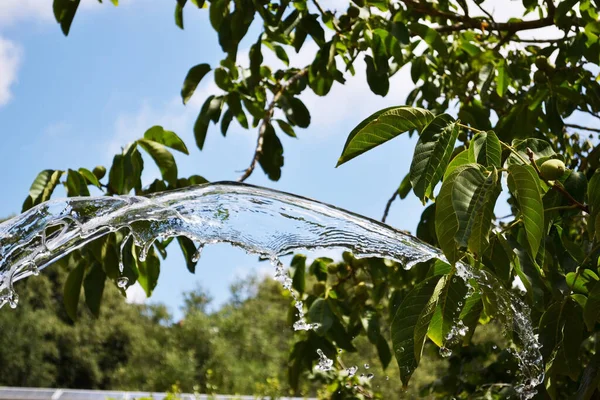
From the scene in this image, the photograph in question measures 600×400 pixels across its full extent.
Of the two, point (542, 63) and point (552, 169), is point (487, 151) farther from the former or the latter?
point (542, 63)

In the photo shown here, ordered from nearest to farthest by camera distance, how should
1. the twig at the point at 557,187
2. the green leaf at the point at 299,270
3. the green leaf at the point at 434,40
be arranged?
the twig at the point at 557,187 → the green leaf at the point at 434,40 → the green leaf at the point at 299,270

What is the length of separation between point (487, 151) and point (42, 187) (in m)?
1.26

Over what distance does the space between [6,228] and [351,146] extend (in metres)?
0.82

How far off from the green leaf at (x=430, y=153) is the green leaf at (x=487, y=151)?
53mm

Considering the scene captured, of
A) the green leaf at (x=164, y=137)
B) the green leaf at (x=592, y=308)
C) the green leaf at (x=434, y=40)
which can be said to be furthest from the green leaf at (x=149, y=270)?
the green leaf at (x=592, y=308)

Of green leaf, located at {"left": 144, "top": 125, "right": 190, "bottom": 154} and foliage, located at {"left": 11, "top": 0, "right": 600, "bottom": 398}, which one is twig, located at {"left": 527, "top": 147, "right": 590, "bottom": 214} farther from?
green leaf, located at {"left": 144, "top": 125, "right": 190, "bottom": 154}

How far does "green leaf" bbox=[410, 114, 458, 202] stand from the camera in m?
1.10

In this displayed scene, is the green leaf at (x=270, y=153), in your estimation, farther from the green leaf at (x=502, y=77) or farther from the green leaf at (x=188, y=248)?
the green leaf at (x=502, y=77)

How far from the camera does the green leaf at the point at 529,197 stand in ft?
3.21

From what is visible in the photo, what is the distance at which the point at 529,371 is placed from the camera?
1.37 meters

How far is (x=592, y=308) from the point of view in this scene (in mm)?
1160

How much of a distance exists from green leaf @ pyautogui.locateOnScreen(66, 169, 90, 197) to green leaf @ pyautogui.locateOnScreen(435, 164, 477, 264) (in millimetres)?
1183

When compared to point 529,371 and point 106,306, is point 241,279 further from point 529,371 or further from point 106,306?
point 529,371

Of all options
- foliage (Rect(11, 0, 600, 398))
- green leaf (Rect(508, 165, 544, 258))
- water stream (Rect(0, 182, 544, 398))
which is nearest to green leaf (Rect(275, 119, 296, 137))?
foliage (Rect(11, 0, 600, 398))
